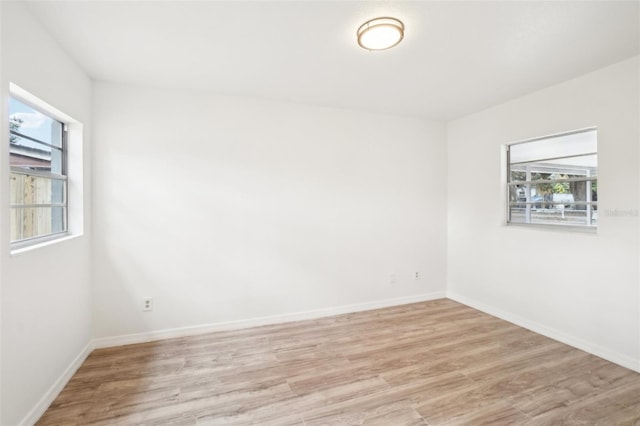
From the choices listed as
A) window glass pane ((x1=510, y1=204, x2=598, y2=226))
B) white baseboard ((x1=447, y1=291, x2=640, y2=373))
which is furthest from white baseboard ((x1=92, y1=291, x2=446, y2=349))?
window glass pane ((x1=510, y1=204, x2=598, y2=226))

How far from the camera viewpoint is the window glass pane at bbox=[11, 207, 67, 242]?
181cm

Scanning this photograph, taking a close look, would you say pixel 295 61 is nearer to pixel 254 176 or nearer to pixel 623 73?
pixel 254 176

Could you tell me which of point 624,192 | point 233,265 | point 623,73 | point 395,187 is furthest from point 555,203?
point 233,265

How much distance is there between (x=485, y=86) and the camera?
2938mm

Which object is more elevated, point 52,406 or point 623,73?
point 623,73

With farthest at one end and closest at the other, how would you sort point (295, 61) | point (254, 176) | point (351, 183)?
point (351, 183), point (254, 176), point (295, 61)

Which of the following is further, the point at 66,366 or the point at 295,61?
the point at 295,61

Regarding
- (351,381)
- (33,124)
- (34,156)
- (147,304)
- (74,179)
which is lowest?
(351,381)

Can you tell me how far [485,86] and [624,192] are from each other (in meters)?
1.51

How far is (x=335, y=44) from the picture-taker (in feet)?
7.10

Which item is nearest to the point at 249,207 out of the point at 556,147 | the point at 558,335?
the point at 556,147

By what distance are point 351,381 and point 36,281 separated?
2.27 m

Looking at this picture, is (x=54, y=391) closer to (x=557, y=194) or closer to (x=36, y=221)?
(x=36, y=221)

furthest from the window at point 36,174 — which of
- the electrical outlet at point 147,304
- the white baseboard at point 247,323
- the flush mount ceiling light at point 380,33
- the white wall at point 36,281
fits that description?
the flush mount ceiling light at point 380,33
